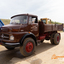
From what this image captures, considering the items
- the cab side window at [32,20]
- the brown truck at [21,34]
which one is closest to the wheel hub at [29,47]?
the brown truck at [21,34]

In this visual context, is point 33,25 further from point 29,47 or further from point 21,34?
point 29,47

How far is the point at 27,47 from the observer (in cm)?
381

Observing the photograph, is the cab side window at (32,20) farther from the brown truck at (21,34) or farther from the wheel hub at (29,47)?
the wheel hub at (29,47)

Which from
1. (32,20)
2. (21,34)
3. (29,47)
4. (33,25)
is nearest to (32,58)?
(29,47)

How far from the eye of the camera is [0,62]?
3.32m

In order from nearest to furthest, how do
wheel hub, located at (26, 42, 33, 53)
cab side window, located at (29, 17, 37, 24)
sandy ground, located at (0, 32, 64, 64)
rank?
sandy ground, located at (0, 32, 64, 64) < wheel hub, located at (26, 42, 33, 53) < cab side window, located at (29, 17, 37, 24)

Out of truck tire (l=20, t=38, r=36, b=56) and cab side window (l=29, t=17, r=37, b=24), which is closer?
truck tire (l=20, t=38, r=36, b=56)

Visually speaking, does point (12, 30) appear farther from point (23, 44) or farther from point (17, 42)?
point (23, 44)

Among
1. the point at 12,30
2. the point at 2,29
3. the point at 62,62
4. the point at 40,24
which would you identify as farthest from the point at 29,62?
the point at 40,24

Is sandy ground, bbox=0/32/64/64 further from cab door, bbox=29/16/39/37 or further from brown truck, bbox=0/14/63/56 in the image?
cab door, bbox=29/16/39/37

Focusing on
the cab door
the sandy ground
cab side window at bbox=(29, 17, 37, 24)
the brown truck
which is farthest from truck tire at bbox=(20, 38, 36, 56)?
cab side window at bbox=(29, 17, 37, 24)

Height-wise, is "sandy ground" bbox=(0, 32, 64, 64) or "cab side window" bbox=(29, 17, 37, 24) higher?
"cab side window" bbox=(29, 17, 37, 24)

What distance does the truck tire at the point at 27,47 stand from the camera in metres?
3.65

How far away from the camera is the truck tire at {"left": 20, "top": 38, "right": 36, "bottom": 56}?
3.65 m
